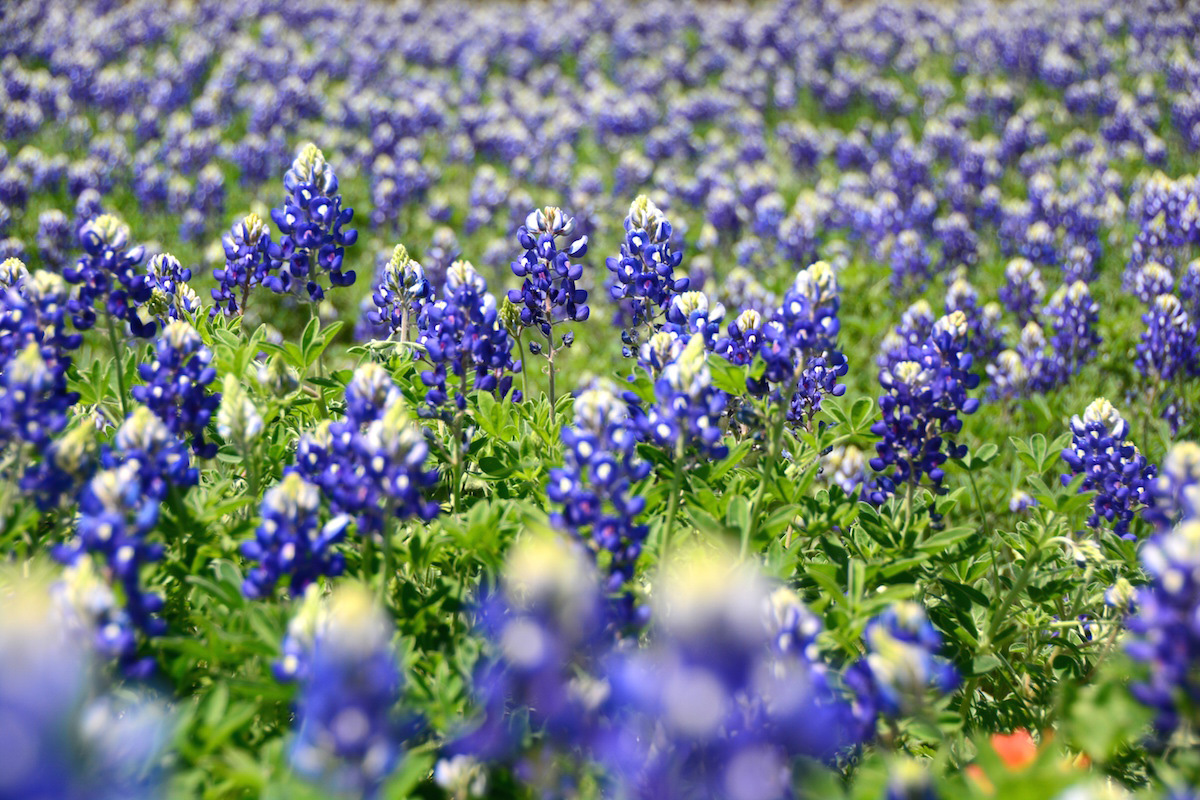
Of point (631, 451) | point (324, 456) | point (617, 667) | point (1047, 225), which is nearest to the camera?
point (617, 667)

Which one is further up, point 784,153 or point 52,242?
point 52,242

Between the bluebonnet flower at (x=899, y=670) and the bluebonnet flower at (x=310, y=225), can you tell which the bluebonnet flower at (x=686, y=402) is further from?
the bluebonnet flower at (x=310, y=225)

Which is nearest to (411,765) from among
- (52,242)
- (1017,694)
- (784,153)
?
(1017,694)

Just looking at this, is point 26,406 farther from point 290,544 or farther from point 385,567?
point 385,567

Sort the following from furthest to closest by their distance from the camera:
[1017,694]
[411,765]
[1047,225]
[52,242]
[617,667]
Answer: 1. [1047,225]
2. [52,242]
3. [1017,694]
4. [411,765]
5. [617,667]

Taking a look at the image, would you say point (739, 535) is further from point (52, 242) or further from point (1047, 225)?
point (1047, 225)

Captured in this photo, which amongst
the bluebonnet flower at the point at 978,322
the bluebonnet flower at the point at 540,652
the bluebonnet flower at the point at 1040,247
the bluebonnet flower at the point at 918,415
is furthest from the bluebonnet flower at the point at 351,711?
the bluebonnet flower at the point at 1040,247

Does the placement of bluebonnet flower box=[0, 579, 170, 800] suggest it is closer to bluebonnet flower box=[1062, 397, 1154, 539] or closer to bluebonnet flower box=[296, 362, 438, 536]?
bluebonnet flower box=[296, 362, 438, 536]

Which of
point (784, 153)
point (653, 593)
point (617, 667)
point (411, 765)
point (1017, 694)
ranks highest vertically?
point (617, 667)

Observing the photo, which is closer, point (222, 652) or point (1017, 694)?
point (222, 652)
